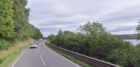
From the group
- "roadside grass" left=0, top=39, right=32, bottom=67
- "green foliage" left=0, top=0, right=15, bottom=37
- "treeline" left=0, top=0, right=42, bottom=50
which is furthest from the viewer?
"treeline" left=0, top=0, right=42, bottom=50

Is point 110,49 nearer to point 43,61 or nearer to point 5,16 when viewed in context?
point 43,61

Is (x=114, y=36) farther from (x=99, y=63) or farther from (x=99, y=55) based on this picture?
(x=99, y=63)

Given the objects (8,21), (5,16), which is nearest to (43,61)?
(5,16)

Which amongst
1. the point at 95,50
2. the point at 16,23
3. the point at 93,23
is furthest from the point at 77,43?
the point at 93,23

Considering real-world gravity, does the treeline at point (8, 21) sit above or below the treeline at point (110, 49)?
above

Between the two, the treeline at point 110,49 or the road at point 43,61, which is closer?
the treeline at point 110,49

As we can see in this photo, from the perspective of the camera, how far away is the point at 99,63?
75.2 feet

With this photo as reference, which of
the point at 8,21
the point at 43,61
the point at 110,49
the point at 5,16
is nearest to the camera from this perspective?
the point at 43,61

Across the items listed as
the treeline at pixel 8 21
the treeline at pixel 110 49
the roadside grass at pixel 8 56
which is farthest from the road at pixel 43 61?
the treeline at pixel 8 21

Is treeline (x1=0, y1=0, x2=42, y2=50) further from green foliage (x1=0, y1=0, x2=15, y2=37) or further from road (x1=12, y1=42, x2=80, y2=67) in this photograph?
road (x1=12, y1=42, x2=80, y2=67)

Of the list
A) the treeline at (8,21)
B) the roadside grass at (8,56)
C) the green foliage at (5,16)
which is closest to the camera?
the roadside grass at (8,56)

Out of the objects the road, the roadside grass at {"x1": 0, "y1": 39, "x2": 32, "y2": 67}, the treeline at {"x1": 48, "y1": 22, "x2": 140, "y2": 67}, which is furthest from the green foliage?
the treeline at {"x1": 48, "y1": 22, "x2": 140, "y2": 67}

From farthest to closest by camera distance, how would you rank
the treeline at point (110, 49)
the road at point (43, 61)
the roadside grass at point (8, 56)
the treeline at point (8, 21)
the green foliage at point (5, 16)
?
the treeline at point (8, 21)
the green foliage at point (5, 16)
the roadside grass at point (8, 56)
the road at point (43, 61)
the treeline at point (110, 49)

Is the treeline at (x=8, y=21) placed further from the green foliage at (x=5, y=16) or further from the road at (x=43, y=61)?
the road at (x=43, y=61)
